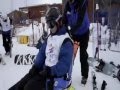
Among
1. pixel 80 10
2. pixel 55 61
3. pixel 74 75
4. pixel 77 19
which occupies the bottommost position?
pixel 74 75

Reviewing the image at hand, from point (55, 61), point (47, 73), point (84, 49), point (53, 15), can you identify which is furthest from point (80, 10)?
point (47, 73)

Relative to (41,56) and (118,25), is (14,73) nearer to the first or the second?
(41,56)

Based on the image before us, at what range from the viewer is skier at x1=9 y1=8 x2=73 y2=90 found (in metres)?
2.26

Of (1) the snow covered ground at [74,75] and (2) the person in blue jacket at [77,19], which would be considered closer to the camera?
(2) the person in blue jacket at [77,19]

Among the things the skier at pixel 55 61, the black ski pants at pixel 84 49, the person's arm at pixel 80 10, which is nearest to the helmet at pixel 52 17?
the skier at pixel 55 61

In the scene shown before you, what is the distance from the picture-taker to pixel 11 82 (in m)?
3.68

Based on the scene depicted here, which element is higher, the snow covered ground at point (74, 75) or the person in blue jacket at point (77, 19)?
the person in blue jacket at point (77, 19)

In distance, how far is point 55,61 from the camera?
2.38 meters

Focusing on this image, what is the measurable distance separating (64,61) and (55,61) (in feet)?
0.47

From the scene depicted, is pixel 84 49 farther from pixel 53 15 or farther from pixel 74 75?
pixel 53 15

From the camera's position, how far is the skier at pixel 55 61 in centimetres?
226

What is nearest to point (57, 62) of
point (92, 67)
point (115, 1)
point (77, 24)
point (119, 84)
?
point (77, 24)

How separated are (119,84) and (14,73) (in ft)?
5.36

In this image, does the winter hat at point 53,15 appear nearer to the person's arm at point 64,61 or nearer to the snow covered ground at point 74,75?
the person's arm at point 64,61
